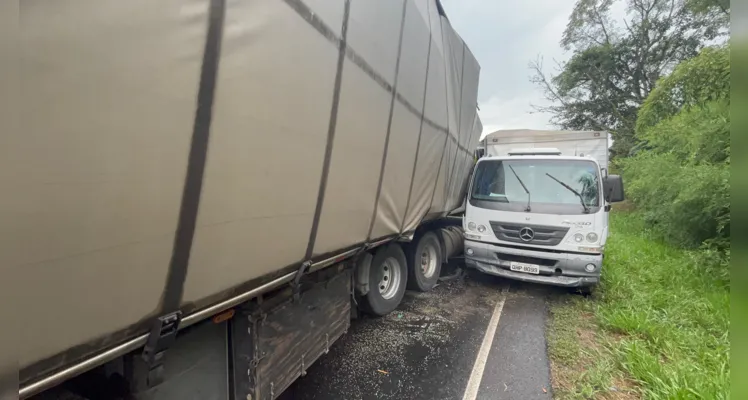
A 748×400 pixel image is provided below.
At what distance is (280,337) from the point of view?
229 centimetres

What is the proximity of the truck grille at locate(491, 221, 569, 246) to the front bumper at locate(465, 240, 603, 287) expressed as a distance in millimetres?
145

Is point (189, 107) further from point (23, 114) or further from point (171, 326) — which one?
point (171, 326)

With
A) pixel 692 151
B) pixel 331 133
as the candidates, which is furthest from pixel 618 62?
pixel 331 133

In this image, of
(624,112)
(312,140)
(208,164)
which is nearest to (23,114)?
(208,164)

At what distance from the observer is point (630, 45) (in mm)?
20281

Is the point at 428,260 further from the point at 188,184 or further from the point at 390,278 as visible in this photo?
the point at 188,184

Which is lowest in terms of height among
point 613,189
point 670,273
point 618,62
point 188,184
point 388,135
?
point 670,273

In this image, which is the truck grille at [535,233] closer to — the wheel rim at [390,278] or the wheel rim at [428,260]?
the wheel rim at [428,260]

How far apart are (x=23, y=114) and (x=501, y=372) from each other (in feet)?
11.8

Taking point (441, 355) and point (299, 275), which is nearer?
point (299, 275)

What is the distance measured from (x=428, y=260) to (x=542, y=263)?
1.70 m

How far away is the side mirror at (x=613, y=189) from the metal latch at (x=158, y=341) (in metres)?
5.54

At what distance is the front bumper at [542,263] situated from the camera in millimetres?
4551

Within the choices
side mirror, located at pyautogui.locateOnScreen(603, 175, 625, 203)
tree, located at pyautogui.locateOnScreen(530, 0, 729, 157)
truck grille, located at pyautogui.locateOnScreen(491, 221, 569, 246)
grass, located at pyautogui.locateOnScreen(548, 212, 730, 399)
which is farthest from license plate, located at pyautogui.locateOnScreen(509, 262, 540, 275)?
tree, located at pyautogui.locateOnScreen(530, 0, 729, 157)
